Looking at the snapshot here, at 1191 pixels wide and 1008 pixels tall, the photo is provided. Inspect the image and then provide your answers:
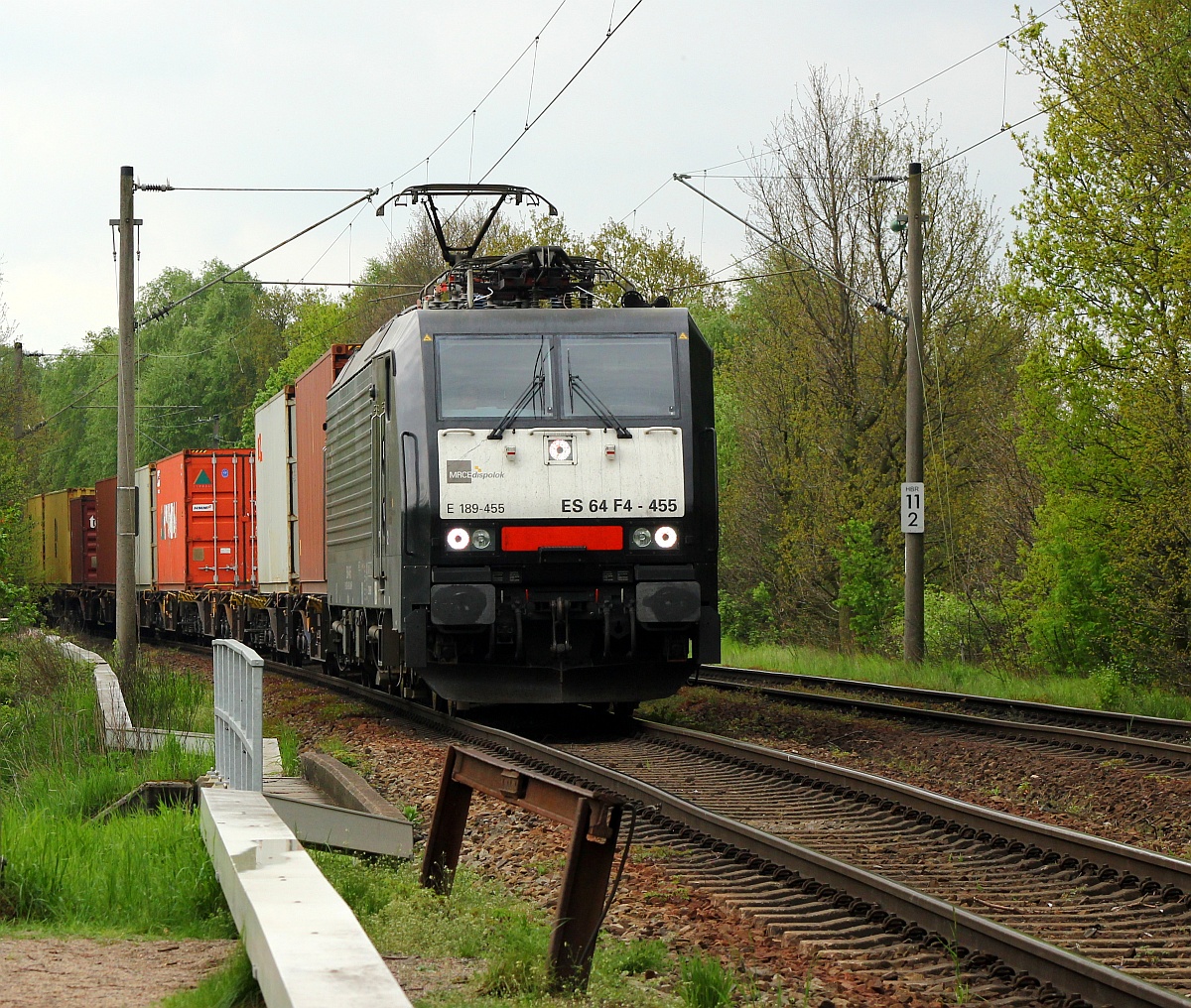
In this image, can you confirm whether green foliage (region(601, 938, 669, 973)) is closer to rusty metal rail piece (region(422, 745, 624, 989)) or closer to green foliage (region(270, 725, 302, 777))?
rusty metal rail piece (region(422, 745, 624, 989))

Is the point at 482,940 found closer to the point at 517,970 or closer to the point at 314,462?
the point at 517,970

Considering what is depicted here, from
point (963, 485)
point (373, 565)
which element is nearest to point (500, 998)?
point (373, 565)

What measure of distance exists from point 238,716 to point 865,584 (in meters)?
20.5

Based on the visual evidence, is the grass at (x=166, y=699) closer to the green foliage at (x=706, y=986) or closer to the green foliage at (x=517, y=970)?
the green foliage at (x=517, y=970)

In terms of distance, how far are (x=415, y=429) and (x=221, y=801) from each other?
5516 mm

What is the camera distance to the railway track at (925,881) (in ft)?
18.1

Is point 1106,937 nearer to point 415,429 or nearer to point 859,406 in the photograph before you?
point 415,429

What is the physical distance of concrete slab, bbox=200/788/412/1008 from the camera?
12.5 feet

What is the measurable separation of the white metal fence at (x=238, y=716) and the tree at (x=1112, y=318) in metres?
11.5

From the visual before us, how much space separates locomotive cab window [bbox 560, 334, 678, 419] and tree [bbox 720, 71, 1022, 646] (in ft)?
49.3

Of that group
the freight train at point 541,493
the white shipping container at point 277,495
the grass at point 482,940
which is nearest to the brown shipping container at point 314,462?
the white shipping container at point 277,495

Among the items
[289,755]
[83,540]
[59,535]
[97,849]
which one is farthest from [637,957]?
[59,535]

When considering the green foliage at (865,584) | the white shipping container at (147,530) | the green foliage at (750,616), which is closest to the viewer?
the green foliage at (865,584)

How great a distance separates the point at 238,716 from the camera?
322 inches
